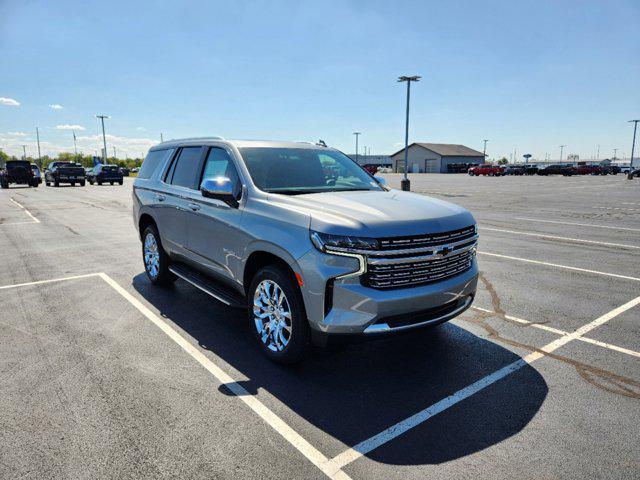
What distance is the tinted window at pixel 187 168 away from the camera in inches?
204

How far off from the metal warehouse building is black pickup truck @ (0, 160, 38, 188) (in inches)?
3094

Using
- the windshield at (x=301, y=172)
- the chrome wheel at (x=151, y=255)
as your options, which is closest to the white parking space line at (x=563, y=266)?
the windshield at (x=301, y=172)

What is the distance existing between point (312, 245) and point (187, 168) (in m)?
2.79

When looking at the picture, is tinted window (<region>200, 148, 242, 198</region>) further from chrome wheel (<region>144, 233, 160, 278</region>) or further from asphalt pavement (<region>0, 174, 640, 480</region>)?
chrome wheel (<region>144, 233, 160, 278</region>)

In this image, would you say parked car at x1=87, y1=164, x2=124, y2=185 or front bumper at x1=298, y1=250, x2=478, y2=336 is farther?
parked car at x1=87, y1=164, x2=124, y2=185

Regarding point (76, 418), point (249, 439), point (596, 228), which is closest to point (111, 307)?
point (76, 418)

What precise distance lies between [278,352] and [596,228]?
11.4 metres

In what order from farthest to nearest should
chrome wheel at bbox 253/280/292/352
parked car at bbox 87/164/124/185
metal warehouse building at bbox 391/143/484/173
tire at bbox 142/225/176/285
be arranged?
metal warehouse building at bbox 391/143/484/173, parked car at bbox 87/164/124/185, tire at bbox 142/225/176/285, chrome wheel at bbox 253/280/292/352

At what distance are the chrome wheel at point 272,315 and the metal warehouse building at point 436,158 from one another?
310ft

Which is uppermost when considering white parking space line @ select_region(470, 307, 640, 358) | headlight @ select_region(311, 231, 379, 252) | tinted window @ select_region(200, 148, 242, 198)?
tinted window @ select_region(200, 148, 242, 198)

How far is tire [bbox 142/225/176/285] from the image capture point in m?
6.00

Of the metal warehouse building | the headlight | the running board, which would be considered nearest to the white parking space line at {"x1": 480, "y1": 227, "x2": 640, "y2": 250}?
the headlight

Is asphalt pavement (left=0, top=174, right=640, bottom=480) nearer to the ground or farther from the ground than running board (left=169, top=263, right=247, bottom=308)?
nearer to the ground

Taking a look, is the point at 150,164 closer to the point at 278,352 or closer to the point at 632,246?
the point at 278,352
